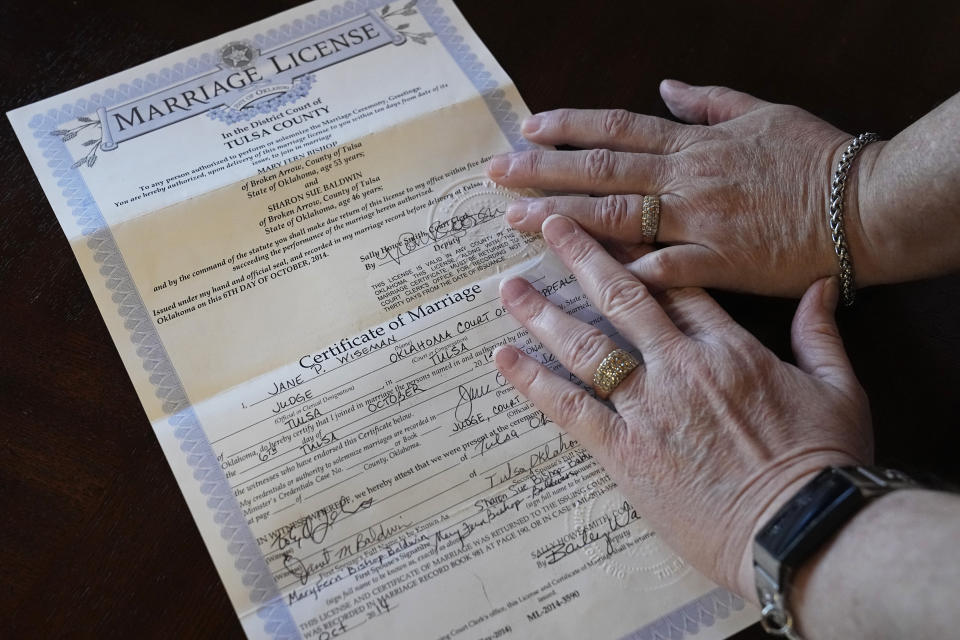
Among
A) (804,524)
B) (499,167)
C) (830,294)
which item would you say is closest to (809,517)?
(804,524)

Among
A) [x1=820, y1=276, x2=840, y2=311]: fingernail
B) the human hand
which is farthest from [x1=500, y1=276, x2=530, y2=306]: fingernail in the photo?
[x1=820, y1=276, x2=840, y2=311]: fingernail

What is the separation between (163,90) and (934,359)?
0.89m

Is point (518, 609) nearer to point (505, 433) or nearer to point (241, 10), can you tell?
point (505, 433)

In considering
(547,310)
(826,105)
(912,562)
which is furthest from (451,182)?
(912,562)

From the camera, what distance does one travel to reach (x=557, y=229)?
0.80 metres

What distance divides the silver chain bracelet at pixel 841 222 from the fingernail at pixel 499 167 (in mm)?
332

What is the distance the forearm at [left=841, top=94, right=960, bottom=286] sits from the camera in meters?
0.73

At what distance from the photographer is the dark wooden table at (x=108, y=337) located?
0.69m

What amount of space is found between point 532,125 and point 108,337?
501 mm

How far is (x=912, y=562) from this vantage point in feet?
1.77

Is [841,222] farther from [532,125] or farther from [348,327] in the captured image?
[348,327]
